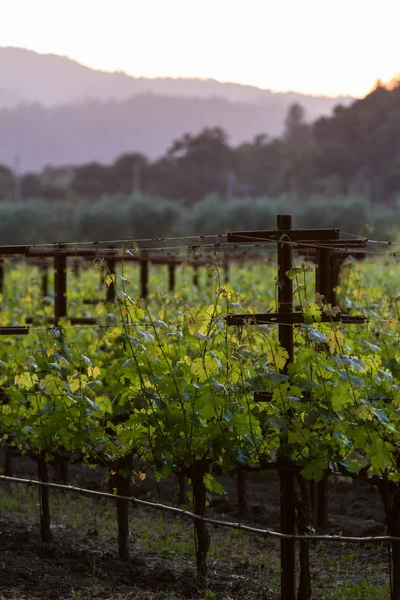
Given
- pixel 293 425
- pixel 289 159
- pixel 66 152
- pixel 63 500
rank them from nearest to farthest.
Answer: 1. pixel 293 425
2. pixel 63 500
3. pixel 289 159
4. pixel 66 152

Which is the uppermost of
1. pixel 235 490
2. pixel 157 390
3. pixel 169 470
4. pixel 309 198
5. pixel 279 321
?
pixel 309 198

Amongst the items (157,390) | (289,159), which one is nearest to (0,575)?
(157,390)

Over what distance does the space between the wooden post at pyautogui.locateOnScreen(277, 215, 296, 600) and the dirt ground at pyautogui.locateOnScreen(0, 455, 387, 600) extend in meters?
0.38

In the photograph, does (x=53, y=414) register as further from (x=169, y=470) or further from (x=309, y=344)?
(x=309, y=344)

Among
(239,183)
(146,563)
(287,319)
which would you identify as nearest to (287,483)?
(287,319)

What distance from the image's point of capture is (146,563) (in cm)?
782

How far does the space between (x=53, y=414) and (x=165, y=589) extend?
4.78ft

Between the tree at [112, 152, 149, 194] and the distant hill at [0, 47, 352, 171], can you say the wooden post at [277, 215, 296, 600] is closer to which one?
the tree at [112, 152, 149, 194]

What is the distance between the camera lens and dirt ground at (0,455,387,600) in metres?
6.87

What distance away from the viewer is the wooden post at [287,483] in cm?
643

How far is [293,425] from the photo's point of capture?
6.18 m

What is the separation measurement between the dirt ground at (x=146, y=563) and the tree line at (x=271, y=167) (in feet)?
244

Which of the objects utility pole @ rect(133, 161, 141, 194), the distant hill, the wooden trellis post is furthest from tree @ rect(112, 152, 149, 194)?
the wooden trellis post

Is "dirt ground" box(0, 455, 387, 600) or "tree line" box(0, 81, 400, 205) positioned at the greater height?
"tree line" box(0, 81, 400, 205)
